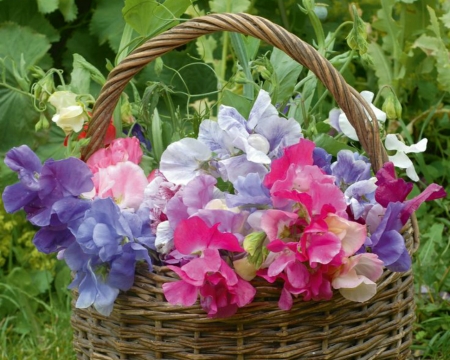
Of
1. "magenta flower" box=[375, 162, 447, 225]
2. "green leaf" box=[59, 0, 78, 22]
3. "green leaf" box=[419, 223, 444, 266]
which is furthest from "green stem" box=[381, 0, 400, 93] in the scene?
"magenta flower" box=[375, 162, 447, 225]

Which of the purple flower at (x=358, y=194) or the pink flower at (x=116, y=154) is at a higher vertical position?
the purple flower at (x=358, y=194)

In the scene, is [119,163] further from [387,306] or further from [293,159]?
[387,306]

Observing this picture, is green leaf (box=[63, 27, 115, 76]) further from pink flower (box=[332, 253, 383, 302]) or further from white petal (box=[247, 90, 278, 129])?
pink flower (box=[332, 253, 383, 302])

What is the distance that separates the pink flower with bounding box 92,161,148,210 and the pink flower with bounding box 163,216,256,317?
0.58 feet

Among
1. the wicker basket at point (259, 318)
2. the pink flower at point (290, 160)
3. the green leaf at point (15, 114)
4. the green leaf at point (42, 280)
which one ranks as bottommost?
the green leaf at point (42, 280)

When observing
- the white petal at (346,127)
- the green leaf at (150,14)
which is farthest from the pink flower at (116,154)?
the white petal at (346,127)

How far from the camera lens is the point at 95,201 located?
107 centimetres

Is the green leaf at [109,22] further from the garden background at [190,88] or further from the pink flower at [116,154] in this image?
the pink flower at [116,154]

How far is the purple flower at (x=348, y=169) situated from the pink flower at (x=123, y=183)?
0.29 meters

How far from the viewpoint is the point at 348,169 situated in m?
1.14

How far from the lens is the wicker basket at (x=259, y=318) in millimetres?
1051

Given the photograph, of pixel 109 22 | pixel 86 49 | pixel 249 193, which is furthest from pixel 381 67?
pixel 249 193

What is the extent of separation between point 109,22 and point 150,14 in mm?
1008

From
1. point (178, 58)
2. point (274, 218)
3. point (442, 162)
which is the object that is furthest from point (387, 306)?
point (178, 58)
